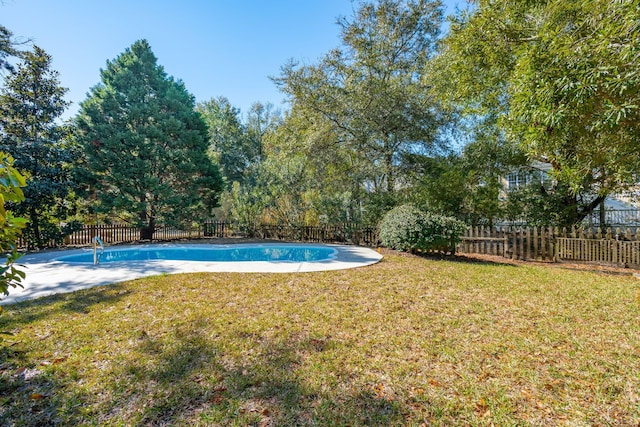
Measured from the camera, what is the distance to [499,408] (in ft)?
7.77

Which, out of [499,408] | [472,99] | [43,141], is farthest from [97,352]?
[43,141]

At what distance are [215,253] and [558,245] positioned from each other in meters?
11.8

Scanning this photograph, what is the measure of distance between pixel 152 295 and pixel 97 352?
203 centimetres

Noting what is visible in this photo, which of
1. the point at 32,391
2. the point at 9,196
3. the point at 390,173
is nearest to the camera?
the point at 9,196

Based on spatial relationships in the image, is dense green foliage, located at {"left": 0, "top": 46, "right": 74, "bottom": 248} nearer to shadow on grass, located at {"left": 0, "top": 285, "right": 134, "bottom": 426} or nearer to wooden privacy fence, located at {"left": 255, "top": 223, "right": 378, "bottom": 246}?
wooden privacy fence, located at {"left": 255, "top": 223, "right": 378, "bottom": 246}

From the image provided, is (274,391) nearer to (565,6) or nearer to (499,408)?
(499,408)

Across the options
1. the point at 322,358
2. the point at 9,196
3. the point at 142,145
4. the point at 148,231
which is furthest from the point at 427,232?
the point at 142,145

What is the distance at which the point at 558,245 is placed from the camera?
8.73 metres

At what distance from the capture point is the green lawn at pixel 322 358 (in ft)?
7.65

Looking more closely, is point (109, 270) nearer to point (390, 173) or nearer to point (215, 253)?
point (215, 253)

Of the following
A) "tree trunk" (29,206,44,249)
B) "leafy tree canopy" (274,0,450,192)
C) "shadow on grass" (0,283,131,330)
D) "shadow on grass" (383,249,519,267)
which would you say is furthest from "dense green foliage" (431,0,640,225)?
"tree trunk" (29,206,44,249)

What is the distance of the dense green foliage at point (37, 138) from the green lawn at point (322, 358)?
878 cm

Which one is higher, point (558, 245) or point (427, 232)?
point (427, 232)

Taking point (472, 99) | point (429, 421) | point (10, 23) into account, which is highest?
point (10, 23)
